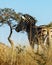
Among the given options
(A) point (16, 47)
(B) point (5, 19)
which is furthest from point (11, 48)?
(B) point (5, 19)

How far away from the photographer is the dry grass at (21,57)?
4.90 metres

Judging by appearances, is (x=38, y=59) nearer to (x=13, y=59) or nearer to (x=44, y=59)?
(x=44, y=59)

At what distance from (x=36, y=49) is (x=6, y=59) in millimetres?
1184

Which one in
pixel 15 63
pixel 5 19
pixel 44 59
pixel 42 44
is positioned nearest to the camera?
pixel 15 63

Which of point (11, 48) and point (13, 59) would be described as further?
point (11, 48)

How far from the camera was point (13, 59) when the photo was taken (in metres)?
4.89

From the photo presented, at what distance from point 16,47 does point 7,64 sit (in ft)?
2.28

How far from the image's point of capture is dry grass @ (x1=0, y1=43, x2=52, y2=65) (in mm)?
4902

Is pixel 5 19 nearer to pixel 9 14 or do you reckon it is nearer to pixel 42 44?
pixel 9 14

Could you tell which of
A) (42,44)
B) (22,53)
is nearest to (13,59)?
(22,53)

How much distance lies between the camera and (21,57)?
4988mm

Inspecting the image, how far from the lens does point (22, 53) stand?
17.2 ft

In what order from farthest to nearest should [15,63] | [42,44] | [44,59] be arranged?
[42,44], [44,59], [15,63]

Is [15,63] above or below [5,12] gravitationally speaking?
below
